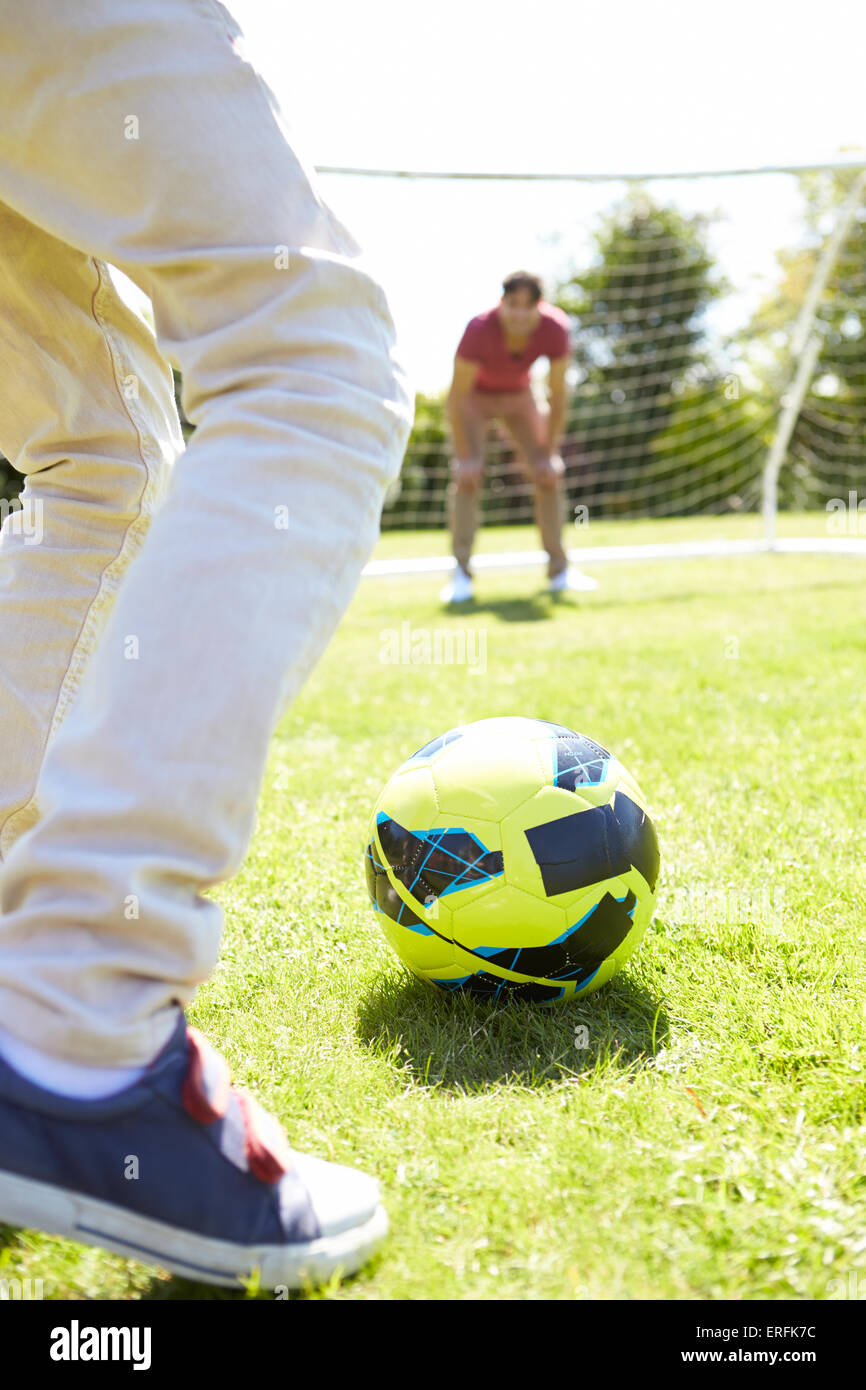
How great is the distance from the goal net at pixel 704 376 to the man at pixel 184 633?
8046 millimetres

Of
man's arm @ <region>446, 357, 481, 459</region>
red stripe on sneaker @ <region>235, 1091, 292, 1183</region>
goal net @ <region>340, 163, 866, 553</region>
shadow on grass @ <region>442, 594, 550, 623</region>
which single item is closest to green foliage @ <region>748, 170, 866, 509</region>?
goal net @ <region>340, 163, 866, 553</region>

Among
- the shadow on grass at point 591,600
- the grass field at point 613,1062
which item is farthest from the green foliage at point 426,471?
the grass field at point 613,1062

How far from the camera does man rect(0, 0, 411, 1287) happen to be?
39.1 inches

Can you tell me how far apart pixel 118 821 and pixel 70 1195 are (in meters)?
0.38

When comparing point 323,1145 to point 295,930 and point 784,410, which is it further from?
point 784,410

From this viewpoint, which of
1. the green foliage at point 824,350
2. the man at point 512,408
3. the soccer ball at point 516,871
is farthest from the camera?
the green foliage at point 824,350

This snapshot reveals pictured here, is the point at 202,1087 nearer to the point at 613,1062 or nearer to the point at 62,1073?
the point at 62,1073

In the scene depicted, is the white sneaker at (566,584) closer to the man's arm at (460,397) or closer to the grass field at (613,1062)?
the man's arm at (460,397)

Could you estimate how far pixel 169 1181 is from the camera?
104 cm

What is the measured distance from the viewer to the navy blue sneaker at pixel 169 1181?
1.03 metres

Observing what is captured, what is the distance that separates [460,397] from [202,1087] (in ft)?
22.1

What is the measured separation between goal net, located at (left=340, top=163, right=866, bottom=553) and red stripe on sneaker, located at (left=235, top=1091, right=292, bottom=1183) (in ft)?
27.7

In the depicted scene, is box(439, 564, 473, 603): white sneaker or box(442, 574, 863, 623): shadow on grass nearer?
box(442, 574, 863, 623): shadow on grass

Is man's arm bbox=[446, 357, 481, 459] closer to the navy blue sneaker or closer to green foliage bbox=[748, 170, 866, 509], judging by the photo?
green foliage bbox=[748, 170, 866, 509]
